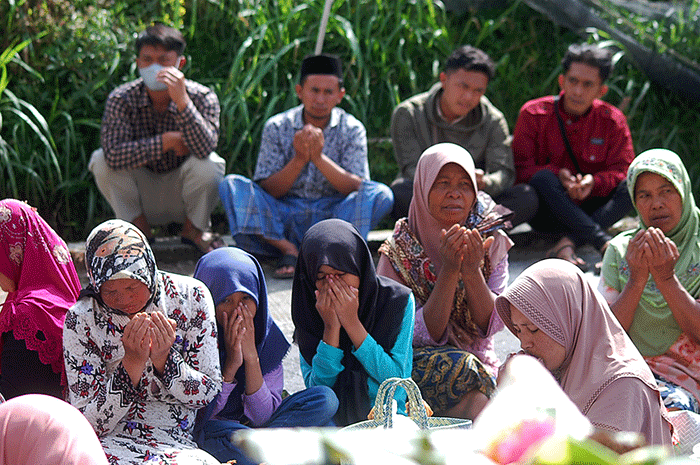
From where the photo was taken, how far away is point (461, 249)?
3.17m

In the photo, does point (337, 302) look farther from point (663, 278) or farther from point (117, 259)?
point (663, 278)

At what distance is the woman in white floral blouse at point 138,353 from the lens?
8.28 ft

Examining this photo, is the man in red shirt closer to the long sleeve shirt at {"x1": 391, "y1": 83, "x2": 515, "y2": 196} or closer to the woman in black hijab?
the long sleeve shirt at {"x1": 391, "y1": 83, "x2": 515, "y2": 196}

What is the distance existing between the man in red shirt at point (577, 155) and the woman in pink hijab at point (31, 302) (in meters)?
3.24

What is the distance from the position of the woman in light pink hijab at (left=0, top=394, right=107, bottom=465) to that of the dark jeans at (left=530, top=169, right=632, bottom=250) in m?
3.88

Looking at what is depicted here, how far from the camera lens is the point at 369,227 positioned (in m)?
5.01

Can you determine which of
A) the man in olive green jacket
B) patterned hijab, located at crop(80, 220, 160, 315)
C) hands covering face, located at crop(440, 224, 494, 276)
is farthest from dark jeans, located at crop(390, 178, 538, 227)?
patterned hijab, located at crop(80, 220, 160, 315)

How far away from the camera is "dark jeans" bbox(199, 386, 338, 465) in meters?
2.81

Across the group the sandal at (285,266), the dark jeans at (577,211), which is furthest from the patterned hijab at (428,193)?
the dark jeans at (577,211)

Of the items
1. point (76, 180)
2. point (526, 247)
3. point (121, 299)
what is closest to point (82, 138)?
point (76, 180)

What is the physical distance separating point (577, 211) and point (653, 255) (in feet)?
7.24

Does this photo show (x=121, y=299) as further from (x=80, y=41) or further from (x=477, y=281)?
(x=80, y=41)

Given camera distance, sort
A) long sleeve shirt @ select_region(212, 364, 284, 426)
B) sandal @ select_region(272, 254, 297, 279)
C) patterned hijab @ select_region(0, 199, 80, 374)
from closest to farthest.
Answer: patterned hijab @ select_region(0, 199, 80, 374) → long sleeve shirt @ select_region(212, 364, 284, 426) → sandal @ select_region(272, 254, 297, 279)

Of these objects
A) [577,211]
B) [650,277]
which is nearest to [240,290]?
[650,277]
